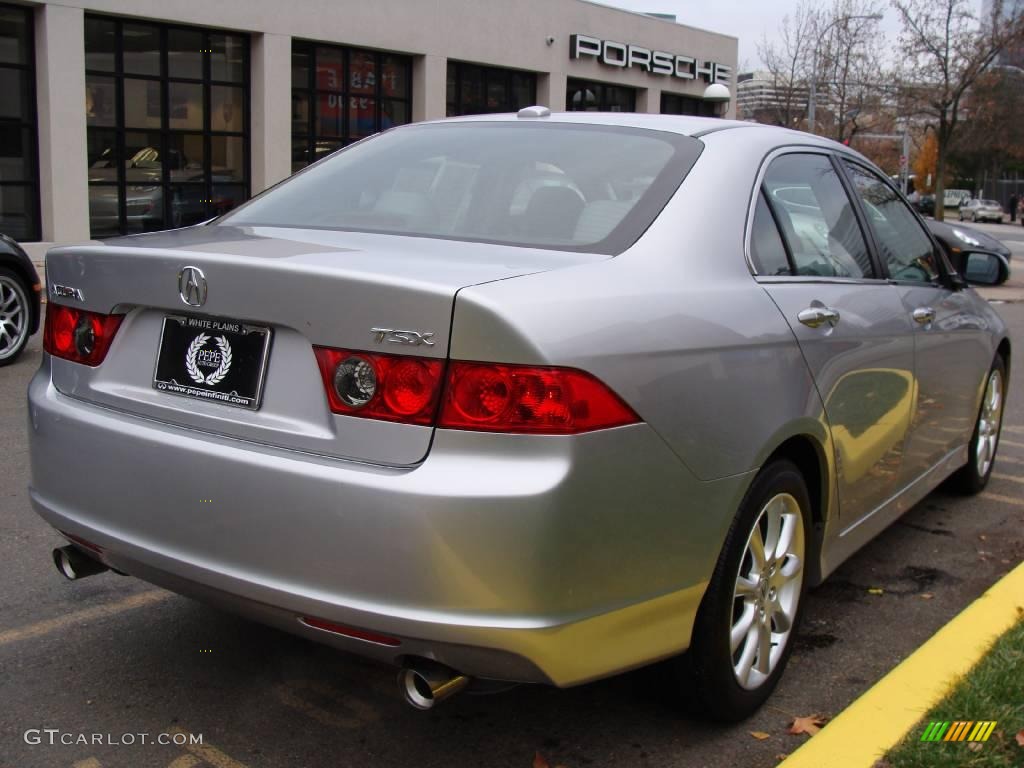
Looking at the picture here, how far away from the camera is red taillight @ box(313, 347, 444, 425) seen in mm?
2471

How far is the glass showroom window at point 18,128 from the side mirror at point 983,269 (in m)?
14.9

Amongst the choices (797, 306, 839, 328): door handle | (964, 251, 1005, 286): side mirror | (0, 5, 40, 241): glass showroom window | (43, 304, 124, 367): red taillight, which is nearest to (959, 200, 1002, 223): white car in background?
(0, 5, 40, 241): glass showroom window

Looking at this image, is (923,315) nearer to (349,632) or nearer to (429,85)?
(349,632)

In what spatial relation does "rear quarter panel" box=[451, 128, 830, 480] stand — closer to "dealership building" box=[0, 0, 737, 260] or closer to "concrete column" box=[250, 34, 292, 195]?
"dealership building" box=[0, 0, 737, 260]

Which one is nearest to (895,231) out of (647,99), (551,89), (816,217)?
(816,217)

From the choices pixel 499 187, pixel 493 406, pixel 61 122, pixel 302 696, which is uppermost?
pixel 61 122

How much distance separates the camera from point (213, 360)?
278 centimetres

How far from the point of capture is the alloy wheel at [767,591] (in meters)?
3.11

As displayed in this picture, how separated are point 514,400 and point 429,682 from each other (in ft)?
2.17

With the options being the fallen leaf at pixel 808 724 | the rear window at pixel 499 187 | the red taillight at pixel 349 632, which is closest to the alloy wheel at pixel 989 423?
the fallen leaf at pixel 808 724

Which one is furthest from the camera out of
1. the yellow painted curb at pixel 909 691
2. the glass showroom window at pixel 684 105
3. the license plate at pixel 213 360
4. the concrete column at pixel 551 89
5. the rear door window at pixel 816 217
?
the glass showroom window at pixel 684 105

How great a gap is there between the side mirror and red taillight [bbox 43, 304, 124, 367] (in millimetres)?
3906

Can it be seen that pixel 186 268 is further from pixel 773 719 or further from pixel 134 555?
pixel 773 719

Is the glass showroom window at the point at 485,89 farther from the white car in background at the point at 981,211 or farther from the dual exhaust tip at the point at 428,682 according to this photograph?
the white car in background at the point at 981,211
